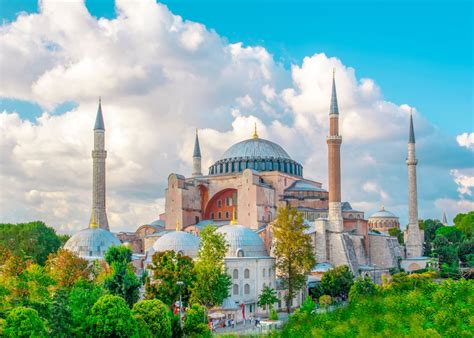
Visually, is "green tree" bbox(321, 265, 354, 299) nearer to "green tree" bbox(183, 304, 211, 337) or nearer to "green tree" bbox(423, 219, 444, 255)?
"green tree" bbox(183, 304, 211, 337)

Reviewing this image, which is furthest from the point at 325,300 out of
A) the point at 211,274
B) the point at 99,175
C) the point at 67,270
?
the point at 99,175

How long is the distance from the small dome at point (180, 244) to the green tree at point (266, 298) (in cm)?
384

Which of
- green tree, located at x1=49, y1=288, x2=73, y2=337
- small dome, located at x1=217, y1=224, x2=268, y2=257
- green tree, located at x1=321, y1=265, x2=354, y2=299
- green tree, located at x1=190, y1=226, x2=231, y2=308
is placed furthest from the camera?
green tree, located at x1=321, y1=265, x2=354, y2=299

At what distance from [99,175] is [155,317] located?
18.3 meters

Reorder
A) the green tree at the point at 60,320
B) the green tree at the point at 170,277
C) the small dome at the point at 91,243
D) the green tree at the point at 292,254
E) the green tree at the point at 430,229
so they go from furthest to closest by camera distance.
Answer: the green tree at the point at 430,229 < the small dome at the point at 91,243 < the green tree at the point at 292,254 < the green tree at the point at 170,277 < the green tree at the point at 60,320

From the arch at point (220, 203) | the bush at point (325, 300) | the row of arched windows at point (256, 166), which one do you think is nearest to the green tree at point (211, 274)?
Result: the bush at point (325, 300)

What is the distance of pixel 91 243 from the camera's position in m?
29.0

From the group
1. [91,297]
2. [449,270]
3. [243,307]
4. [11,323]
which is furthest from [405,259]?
[11,323]

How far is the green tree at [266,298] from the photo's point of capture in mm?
26141

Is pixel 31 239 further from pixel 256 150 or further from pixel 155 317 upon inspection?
pixel 155 317

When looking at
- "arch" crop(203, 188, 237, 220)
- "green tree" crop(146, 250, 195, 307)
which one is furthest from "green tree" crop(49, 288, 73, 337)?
"arch" crop(203, 188, 237, 220)

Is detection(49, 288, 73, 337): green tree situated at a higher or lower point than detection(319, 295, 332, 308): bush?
higher

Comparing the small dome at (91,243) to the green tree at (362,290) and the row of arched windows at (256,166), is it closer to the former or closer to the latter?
the green tree at (362,290)

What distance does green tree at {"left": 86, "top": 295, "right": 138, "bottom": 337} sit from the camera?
49.5 ft
